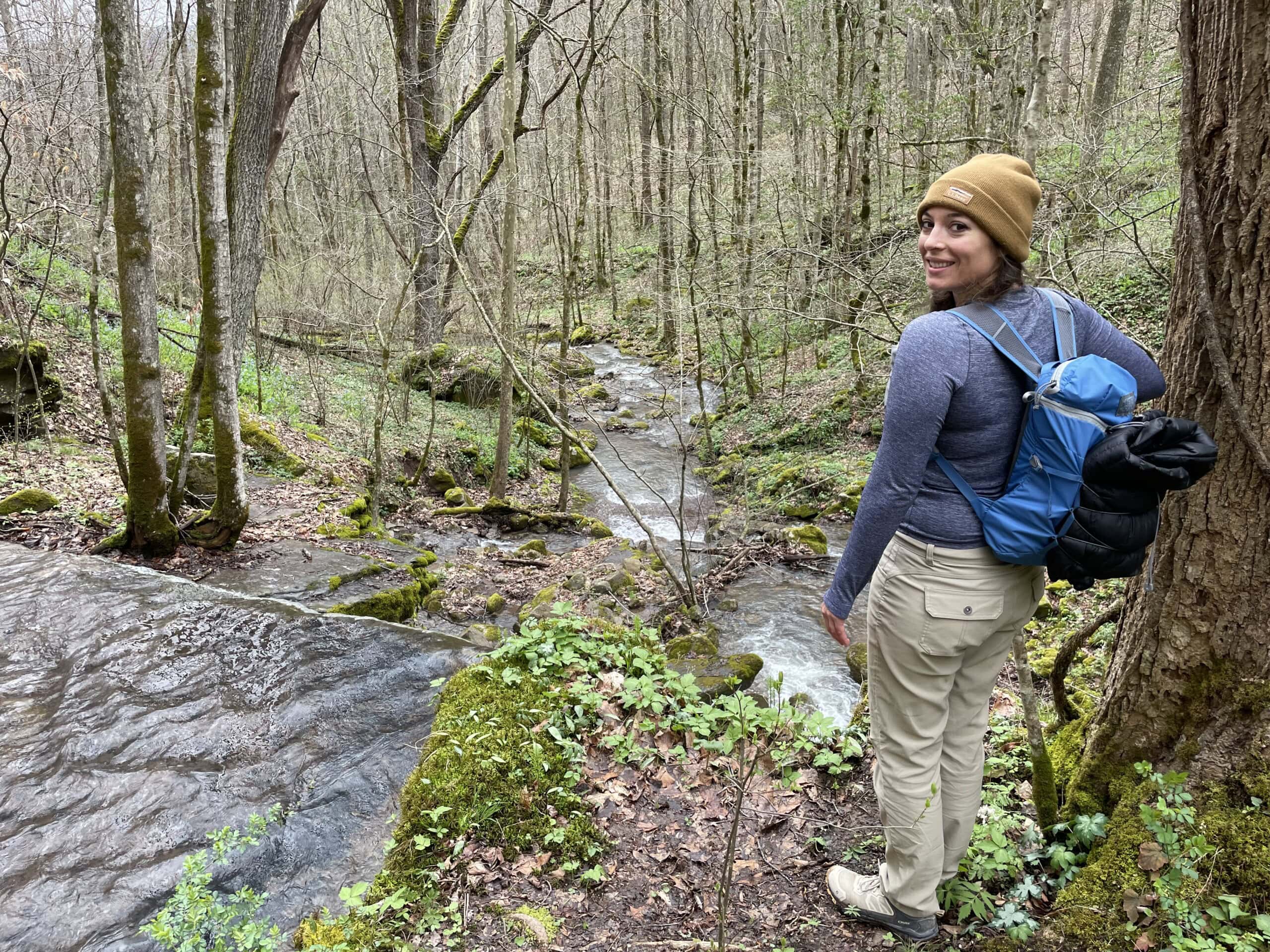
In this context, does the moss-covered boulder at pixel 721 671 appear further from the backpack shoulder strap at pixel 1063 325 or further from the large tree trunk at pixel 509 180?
the large tree trunk at pixel 509 180

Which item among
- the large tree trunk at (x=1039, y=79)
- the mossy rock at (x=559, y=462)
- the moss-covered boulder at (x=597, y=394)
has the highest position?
the large tree trunk at (x=1039, y=79)

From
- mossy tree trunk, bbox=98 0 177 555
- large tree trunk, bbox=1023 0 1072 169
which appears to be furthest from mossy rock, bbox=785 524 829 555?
mossy tree trunk, bbox=98 0 177 555

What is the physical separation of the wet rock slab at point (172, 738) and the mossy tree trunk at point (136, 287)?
0.89 metres

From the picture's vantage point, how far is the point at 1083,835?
239 cm

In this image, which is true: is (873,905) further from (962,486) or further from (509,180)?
(509,180)

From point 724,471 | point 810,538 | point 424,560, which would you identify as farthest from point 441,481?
point 810,538

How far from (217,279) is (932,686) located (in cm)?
674

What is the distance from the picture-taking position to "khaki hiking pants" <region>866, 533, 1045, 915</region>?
6.81ft

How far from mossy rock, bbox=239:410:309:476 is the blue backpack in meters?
10.5

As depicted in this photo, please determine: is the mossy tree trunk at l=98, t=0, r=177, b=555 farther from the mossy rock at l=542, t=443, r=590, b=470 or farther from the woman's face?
the mossy rock at l=542, t=443, r=590, b=470

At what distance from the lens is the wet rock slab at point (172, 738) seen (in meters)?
2.80

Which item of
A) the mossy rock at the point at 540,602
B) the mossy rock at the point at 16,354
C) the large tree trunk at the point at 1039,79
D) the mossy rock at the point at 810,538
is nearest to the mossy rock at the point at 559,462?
the mossy rock at the point at 810,538

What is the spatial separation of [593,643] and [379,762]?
1.34 meters

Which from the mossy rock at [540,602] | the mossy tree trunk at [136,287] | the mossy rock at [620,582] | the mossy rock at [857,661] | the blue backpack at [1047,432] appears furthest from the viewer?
the mossy rock at [620,582]
